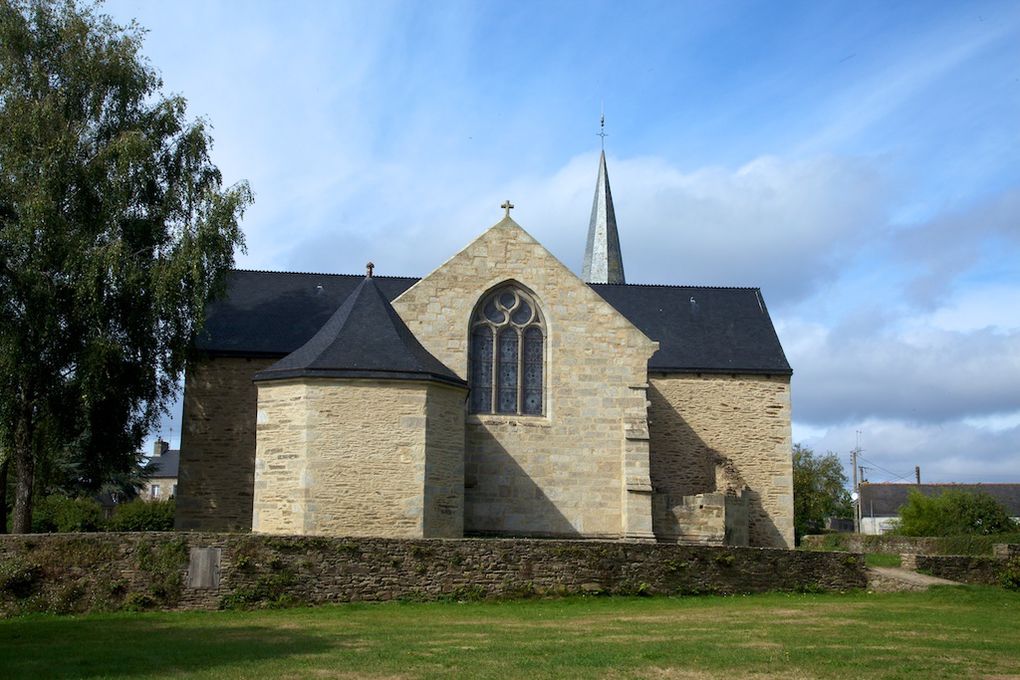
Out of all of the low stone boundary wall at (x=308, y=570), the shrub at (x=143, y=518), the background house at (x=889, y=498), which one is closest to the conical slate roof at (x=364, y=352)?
the low stone boundary wall at (x=308, y=570)

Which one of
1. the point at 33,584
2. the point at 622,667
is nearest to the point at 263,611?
the point at 33,584

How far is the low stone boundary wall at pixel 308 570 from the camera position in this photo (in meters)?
16.5

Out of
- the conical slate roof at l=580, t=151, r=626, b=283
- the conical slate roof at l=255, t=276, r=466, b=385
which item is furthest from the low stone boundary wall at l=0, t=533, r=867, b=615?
the conical slate roof at l=580, t=151, r=626, b=283

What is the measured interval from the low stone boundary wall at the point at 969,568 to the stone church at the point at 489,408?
507cm

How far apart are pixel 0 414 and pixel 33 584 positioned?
235 inches

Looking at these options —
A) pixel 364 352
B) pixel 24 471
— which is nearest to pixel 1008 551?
pixel 364 352

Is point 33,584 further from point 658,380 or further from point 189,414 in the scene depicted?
point 658,380

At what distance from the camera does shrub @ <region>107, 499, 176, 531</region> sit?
116 ft

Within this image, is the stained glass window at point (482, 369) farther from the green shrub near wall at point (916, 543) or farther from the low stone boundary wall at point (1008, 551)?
the low stone boundary wall at point (1008, 551)

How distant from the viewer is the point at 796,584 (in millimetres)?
19828

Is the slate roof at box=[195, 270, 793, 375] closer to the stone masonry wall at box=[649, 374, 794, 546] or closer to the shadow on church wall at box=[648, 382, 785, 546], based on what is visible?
the stone masonry wall at box=[649, 374, 794, 546]

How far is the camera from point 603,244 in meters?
40.9

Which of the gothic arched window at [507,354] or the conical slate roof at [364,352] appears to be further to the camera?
the gothic arched window at [507,354]

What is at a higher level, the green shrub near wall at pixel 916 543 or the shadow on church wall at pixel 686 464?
the shadow on church wall at pixel 686 464
